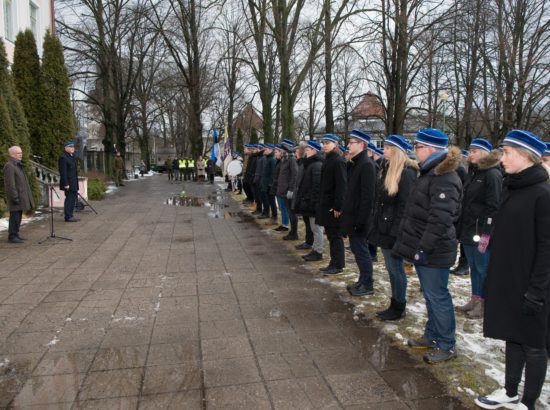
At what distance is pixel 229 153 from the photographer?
23.6 metres

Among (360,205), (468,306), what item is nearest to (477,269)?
(468,306)

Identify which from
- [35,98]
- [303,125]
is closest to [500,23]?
[35,98]

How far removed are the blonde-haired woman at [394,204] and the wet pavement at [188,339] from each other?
574 mm

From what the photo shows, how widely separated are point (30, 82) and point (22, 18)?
14.2ft

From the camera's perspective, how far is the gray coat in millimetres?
8898

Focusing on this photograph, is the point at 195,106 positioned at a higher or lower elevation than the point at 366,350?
higher

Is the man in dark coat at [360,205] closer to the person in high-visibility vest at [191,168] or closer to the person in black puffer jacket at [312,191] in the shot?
the person in black puffer jacket at [312,191]

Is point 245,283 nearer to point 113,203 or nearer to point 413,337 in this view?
point 413,337

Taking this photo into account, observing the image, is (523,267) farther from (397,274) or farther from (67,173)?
(67,173)

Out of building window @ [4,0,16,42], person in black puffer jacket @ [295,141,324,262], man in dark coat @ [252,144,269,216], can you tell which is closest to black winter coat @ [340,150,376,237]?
person in black puffer jacket @ [295,141,324,262]

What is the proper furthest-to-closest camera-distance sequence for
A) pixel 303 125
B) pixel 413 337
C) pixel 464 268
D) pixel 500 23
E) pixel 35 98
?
pixel 303 125
pixel 500 23
pixel 35 98
pixel 464 268
pixel 413 337

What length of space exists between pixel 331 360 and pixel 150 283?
3.30 meters

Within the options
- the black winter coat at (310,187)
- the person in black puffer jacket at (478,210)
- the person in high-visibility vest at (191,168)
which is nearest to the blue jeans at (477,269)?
the person in black puffer jacket at (478,210)

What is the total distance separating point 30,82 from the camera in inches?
653
